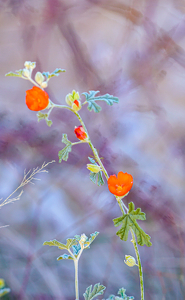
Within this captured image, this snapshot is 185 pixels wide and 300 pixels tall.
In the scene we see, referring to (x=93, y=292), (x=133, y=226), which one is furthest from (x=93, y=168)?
(x=93, y=292)

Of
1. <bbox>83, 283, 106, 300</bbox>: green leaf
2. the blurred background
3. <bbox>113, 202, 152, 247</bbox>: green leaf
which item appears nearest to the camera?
<bbox>113, 202, 152, 247</bbox>: green leaf

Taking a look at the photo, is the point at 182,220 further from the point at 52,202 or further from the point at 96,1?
the point at 96,1

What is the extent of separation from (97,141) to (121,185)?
1.50ft

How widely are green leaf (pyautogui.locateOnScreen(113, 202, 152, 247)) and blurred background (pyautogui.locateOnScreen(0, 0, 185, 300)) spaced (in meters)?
0.43

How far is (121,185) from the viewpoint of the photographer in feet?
1.70

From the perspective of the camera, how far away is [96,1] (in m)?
0.92

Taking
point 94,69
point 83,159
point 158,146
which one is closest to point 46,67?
point 94,69

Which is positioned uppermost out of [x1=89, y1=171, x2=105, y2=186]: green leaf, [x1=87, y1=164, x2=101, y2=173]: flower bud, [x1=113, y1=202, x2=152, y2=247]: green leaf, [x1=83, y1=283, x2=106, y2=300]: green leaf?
[x1=87, y1=164, x2=101, y2=173]: flower bud

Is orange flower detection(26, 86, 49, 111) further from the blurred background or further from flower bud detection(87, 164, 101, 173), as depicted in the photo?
the blurred background

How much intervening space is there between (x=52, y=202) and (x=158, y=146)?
1.70ft

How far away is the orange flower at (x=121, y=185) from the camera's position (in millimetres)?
500

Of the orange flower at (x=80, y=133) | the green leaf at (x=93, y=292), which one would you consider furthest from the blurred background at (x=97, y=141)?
the orange flower at (x=80, y=133)

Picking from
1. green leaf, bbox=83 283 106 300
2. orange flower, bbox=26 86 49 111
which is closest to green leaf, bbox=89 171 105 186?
orange flower, bbox=26 86 49 111

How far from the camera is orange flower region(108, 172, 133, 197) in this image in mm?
500
